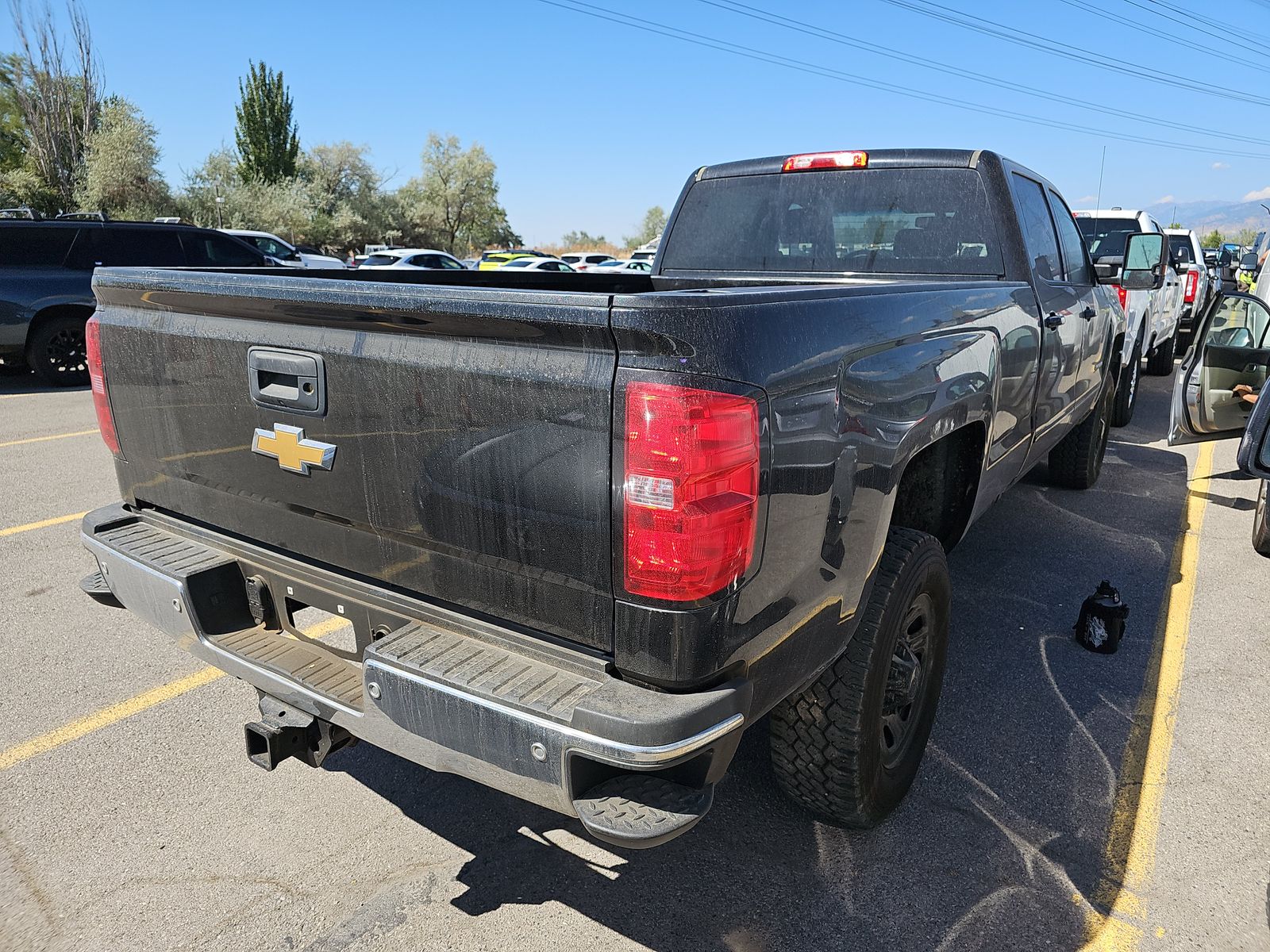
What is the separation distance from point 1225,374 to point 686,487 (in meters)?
5.27

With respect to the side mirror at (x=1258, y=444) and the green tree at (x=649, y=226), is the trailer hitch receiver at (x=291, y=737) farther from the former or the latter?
the green tree at (x=649, y=226)

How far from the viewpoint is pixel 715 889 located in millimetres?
2498

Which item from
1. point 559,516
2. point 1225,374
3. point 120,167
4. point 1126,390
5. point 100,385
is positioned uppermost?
point 120,167

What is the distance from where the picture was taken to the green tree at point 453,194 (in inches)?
2470

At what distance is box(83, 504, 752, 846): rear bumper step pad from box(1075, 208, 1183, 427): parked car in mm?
6362

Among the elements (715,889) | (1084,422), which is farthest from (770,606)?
(1084,422)

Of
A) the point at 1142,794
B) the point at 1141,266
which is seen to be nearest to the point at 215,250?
the point at 1141,266

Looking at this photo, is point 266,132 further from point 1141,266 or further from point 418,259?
point 1141,266

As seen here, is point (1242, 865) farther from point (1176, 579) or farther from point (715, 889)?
point (1176, 579)

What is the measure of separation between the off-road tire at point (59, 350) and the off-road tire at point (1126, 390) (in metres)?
11.4

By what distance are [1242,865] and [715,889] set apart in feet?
5.08

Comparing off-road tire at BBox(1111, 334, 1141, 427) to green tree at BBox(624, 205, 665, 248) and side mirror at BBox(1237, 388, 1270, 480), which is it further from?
green tree at BBox(624, 205, 665, 248)

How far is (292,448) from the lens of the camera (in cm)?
227

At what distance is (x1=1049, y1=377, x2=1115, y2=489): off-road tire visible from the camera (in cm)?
628
